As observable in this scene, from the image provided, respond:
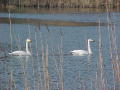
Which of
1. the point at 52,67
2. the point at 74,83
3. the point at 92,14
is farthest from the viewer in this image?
the point at 92,14

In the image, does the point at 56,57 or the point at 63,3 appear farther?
the point at 63,3

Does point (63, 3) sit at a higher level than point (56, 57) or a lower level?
lower

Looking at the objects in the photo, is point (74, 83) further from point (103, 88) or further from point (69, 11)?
point (69, 11)

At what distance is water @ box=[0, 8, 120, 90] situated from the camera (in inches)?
307

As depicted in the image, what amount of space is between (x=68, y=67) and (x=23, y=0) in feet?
72.9

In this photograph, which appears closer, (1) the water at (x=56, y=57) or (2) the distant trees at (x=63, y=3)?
(1) the water at (x=56, y=57)

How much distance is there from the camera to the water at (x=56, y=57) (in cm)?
780

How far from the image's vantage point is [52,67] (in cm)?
1232

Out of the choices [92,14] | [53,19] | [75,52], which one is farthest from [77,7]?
[75,52]

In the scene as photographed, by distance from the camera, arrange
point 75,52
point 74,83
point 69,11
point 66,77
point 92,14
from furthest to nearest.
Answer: point 69,11
point 92,14
point 75,52
point 66,77
point 74,83

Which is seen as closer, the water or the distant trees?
the water

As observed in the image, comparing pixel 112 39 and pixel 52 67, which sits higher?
pixel 112 39

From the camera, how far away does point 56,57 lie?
10.9 m

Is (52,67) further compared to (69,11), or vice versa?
(69,11)
